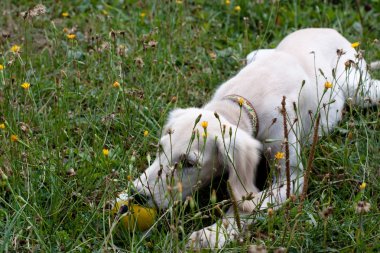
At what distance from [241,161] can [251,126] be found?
397 mm

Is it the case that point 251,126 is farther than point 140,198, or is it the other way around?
point 251,126

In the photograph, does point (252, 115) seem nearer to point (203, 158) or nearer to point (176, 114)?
point (176, 114)

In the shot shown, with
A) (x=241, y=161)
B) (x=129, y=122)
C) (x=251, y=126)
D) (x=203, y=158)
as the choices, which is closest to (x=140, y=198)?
(x=203, y=158)

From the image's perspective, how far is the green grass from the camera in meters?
3.00

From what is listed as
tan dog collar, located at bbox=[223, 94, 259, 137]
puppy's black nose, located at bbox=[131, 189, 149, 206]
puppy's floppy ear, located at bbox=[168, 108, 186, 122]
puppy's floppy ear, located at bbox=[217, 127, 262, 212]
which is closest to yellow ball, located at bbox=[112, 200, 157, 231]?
puppy's black nose, located at bbox=[131, 189, 149, 206]

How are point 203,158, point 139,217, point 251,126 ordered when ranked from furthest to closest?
point 251,126 < point 203,158 < point 139,217

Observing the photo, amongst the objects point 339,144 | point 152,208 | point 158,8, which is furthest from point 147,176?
point 158,8

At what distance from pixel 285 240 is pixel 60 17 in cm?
346

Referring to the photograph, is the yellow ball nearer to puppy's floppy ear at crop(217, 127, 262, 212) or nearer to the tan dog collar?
puppy's floppy ear at crop(217, 127, 262, 212)

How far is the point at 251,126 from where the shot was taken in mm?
3801

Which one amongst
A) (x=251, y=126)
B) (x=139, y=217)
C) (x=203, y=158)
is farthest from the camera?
(x=251, y=126)

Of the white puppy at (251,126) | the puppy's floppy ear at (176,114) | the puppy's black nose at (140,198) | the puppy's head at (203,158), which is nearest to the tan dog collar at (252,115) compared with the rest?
the white puppy at (251,126)

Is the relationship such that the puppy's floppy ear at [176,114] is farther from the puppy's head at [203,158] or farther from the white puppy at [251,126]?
the puppy's head at [203,158]

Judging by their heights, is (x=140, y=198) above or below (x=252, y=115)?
below
